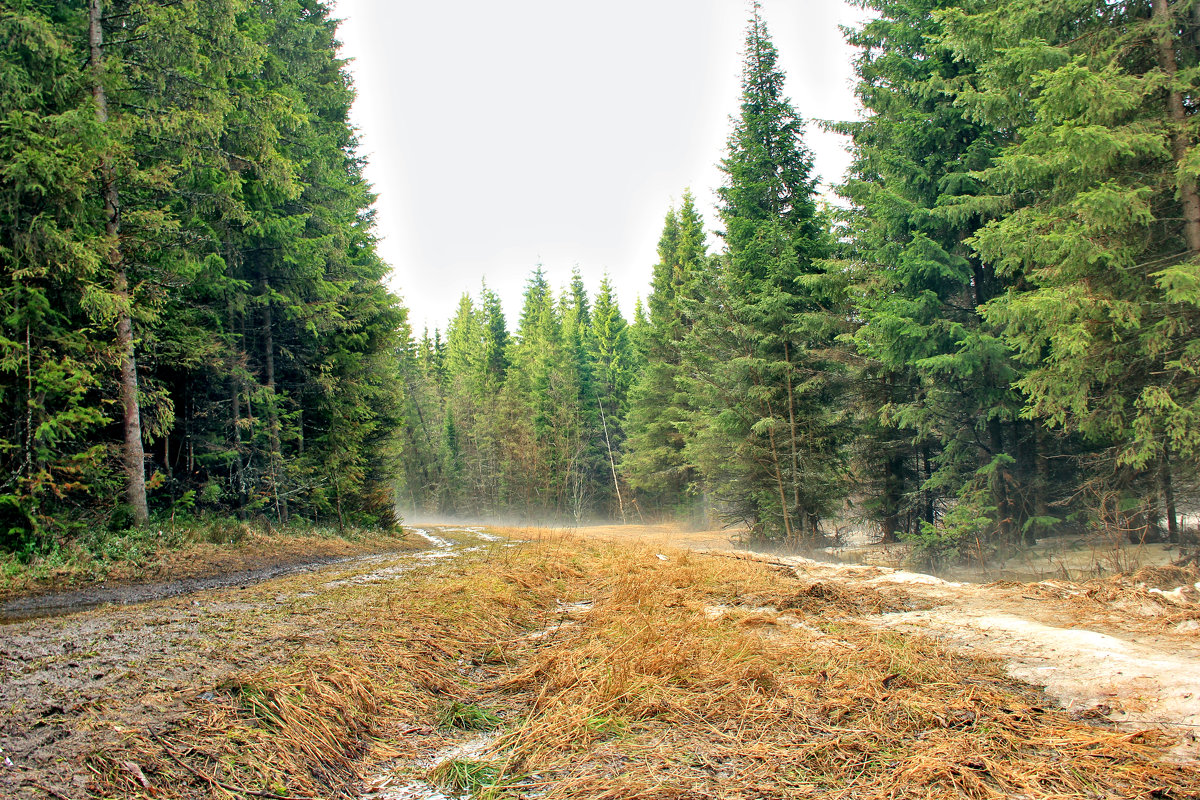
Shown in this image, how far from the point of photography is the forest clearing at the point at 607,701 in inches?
91.4

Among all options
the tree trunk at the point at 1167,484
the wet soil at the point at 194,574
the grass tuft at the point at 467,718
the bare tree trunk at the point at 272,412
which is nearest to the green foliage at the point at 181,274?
the bare tree trunk at the point at 272,412

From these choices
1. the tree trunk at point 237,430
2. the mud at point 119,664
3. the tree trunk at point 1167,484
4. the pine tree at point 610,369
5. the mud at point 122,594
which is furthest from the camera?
the pine tree at point 610,369

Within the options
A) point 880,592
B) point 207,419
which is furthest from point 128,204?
point 880,592

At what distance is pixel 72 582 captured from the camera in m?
7.20

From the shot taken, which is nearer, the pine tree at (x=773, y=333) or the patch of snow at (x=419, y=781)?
the patch of snow at (x=419, y=781)

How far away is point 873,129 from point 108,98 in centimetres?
1467

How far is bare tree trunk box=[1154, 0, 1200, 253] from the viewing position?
726 centimetres

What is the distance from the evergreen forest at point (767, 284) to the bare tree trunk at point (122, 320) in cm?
5

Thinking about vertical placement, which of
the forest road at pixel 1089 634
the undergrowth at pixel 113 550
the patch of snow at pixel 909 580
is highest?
the undergrowth at pixel 113 550

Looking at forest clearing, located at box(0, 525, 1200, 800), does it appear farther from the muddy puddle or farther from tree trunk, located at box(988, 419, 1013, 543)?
tree trunk, located at box(988, 419, 1013, 543)

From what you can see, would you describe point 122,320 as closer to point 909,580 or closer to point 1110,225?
point 909,580

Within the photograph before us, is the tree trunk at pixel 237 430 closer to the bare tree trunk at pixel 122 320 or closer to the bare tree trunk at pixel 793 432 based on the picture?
the bare tree trunk at pixel 122 320

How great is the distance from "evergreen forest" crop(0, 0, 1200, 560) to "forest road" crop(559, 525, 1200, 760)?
3037mm

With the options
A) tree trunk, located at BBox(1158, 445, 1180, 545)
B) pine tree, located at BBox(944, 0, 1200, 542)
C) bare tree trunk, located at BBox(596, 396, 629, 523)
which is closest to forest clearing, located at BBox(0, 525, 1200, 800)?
pine tree, located at BBox(944, 0, 1200, 542)
